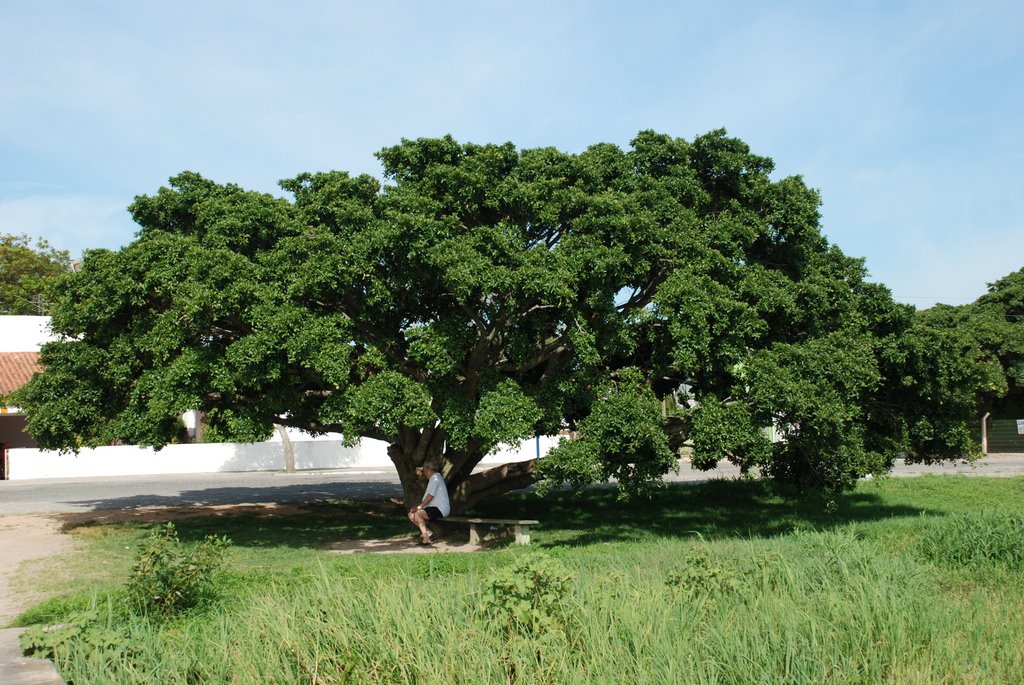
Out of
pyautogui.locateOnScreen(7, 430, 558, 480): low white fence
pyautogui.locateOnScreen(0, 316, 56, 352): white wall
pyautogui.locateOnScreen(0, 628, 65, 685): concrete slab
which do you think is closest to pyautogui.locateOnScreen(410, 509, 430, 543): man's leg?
pyautogui.locateOnScreen(0, 628, 65, 685): concrete slab

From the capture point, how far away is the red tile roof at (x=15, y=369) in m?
25.7

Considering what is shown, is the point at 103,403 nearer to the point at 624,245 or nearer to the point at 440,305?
the point at 440,305

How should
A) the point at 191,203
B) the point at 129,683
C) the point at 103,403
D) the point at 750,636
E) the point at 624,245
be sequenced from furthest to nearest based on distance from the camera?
the point at 191,203 → the point at 103,403 → the point at 624,245 → the point at 750,636 → the point at 129,683

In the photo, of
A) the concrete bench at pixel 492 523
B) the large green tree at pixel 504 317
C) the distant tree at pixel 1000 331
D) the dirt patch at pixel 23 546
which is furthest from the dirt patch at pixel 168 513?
the distant tree at pixel 1000 331

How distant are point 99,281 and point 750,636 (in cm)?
1121

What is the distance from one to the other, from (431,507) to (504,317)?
3.29m

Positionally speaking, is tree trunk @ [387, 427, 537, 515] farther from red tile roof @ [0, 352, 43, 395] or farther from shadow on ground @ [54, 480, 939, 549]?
red tile roof @ [0, 352, 43, 395]

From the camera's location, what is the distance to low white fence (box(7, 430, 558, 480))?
27531 mm

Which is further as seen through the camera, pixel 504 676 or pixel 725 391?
pixel 725 391

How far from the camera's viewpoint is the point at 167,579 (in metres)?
6.92

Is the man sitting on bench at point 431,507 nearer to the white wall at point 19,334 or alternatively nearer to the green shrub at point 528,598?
the green shrub at point 528,598

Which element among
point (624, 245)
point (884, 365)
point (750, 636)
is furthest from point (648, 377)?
point (750, 636)

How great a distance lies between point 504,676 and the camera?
5012mm

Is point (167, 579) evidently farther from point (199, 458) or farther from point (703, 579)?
point (199, 458)
